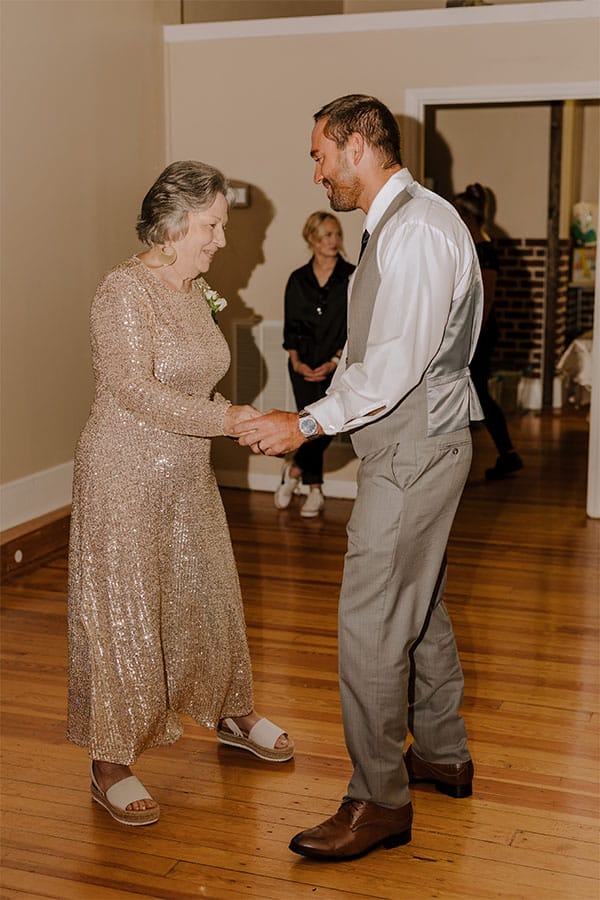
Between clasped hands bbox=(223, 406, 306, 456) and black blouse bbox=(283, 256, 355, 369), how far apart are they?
315cm

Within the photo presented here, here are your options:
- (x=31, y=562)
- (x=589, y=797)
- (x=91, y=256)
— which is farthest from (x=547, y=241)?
(x=589, y=797)

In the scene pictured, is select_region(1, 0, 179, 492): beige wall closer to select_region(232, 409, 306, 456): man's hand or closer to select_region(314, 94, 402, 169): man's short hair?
select_region(232, 409, 306, 456): man's hand

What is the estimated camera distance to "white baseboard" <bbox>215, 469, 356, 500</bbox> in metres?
6.39

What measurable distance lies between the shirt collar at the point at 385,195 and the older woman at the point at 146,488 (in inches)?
18.6

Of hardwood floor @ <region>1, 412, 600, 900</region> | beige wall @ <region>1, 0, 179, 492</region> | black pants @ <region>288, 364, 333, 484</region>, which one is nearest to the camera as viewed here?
hardwood floor @ <region>1, 412, 600, 900</region>

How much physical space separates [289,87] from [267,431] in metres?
3.92

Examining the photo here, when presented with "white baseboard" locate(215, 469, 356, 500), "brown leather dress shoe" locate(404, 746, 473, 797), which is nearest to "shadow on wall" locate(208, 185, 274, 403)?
"white baseboard" locate(215, 469, 356, 500)

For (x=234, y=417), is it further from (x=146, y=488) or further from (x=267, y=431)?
(x=146, y=488)

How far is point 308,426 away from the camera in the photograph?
2557 millimetres

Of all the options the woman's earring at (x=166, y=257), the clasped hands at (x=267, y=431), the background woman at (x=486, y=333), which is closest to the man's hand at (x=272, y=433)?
the clasped hands at (x=267, y=431)

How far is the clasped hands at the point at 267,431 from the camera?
262 centimetres

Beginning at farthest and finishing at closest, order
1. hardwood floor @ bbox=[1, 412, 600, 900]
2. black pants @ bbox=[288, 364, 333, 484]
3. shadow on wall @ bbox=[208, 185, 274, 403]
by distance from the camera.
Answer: shadow on wall @ bbox=[208, 185, 274, 403], black pants @ bbox=[288, 364, 333, 484], hardwood floor @ bbox=[1, 412, 600, 900]

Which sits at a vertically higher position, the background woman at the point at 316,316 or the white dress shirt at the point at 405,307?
the white dress shirt at the point at 405,307

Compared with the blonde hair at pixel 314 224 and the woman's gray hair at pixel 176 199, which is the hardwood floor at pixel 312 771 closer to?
the woman's gray hair at pixel 176 199
